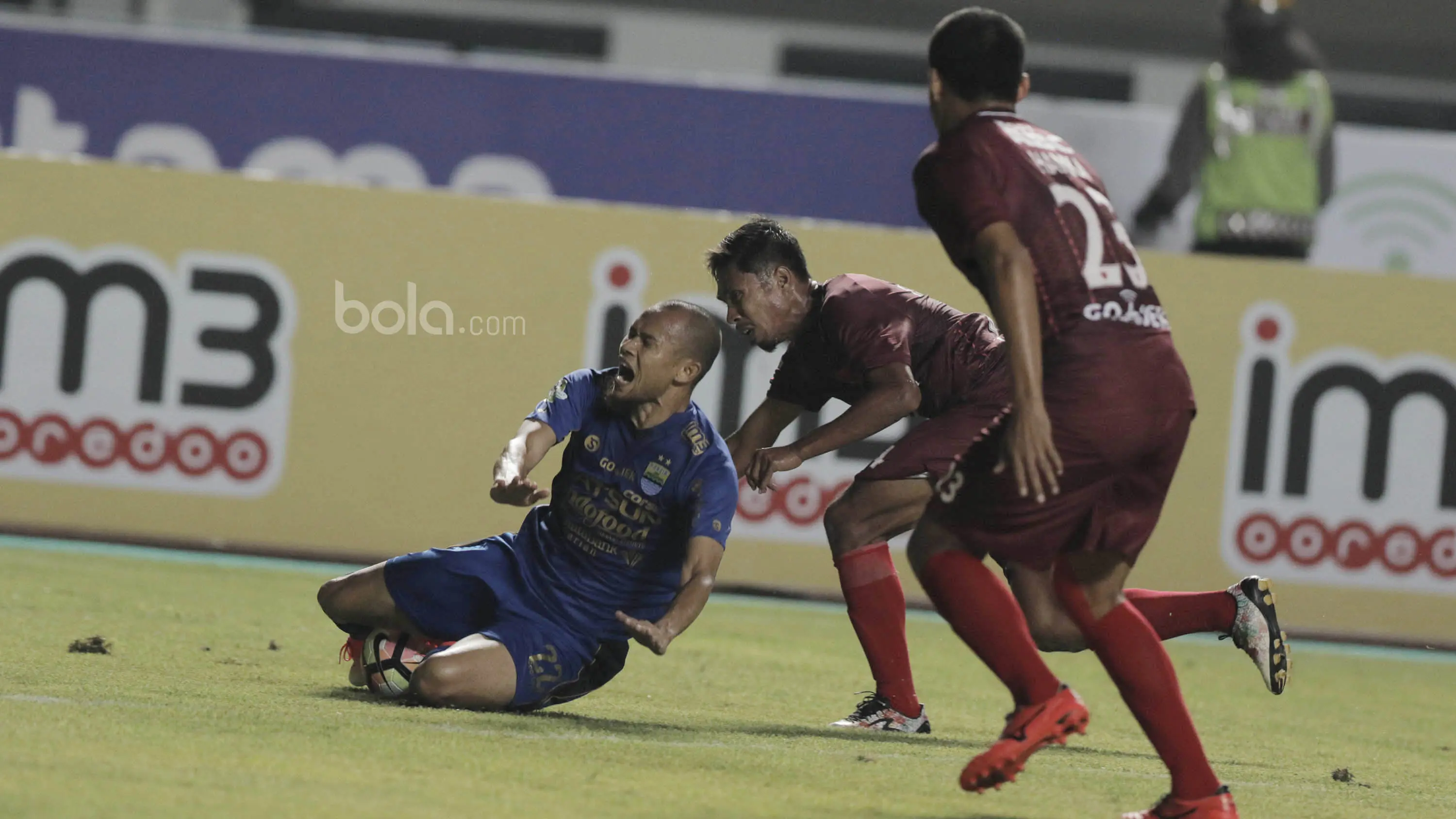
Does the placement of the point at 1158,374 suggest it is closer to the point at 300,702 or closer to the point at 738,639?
the point at 300,702

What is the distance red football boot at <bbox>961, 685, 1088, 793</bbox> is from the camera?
4.32m

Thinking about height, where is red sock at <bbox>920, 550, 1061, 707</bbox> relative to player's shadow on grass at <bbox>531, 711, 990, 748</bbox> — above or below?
above

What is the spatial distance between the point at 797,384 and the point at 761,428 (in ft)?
0.60

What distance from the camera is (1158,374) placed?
453 cm

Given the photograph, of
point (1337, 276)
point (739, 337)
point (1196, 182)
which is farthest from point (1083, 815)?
point (1196, 182)

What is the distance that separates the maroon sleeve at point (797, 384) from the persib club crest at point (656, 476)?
901 millimetres

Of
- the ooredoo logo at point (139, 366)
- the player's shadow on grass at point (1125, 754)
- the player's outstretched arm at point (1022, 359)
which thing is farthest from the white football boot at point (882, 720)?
the ooredoo logo at point (139, 366)

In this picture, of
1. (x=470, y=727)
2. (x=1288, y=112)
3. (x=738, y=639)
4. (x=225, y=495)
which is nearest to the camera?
(x=470, y=727)

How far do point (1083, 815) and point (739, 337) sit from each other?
580 cm

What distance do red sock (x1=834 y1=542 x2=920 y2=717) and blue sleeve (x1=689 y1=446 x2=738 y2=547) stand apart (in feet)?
2.33

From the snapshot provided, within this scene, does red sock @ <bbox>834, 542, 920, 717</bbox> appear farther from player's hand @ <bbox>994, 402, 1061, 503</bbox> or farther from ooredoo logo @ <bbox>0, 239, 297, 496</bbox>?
ooredoo logo @ <bbox>0, 239, 297, 496</bbox>

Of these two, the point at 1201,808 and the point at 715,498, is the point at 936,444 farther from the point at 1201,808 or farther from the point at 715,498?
the point at 1201,808

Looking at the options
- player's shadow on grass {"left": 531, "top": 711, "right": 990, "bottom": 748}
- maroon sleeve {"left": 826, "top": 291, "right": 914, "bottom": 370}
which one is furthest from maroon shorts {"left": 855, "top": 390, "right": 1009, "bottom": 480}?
player's shadow on grass {"left": 531, "top": 711, "right": 990, "bottom": 748}

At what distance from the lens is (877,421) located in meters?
6.14
